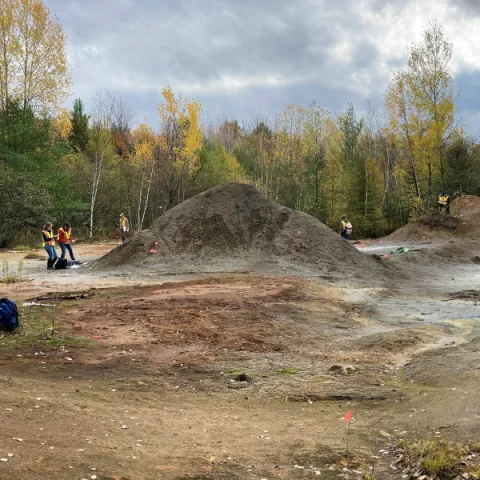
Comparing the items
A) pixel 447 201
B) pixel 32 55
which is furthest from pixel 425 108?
pixel 32 55

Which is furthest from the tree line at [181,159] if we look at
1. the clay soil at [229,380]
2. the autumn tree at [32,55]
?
the clay soil at [229,380]

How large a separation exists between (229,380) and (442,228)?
33.6 metres

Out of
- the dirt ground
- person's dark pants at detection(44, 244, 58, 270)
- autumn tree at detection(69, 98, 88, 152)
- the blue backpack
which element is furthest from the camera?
autumn tree at detection(69, 98, 88, 152)

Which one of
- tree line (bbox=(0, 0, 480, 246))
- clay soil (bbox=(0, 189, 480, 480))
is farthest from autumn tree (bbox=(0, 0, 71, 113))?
clay soil (bbox=(0, 189, 480, 480))

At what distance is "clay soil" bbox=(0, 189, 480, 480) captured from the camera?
497 centimetres

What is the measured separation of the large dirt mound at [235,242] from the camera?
21312mm

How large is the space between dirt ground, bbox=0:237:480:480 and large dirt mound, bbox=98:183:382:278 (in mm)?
4759

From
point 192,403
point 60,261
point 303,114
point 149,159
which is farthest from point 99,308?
point 303,114

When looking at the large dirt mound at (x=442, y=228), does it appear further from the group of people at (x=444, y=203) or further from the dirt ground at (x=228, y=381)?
the dirt ground at (x=228, y=381)

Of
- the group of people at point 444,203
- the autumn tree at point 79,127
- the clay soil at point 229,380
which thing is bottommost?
the clay soil at point 229,380

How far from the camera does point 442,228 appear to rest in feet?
125

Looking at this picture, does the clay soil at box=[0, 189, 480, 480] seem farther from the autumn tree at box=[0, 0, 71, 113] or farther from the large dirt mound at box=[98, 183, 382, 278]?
the autumn tree at box=[0, 0, 71, 113]

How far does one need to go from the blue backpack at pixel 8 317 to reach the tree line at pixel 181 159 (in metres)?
23.8

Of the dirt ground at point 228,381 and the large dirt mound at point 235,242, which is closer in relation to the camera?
the dirt ground at point 228,381
